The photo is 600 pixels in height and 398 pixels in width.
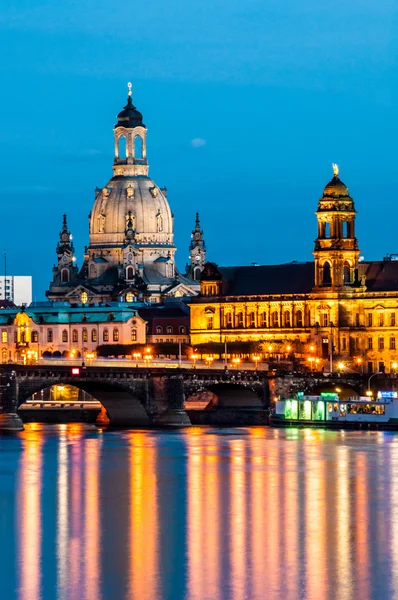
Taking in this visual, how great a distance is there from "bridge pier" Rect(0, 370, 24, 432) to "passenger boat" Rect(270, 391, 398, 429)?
21.6 meters

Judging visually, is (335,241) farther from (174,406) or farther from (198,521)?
(198,521)

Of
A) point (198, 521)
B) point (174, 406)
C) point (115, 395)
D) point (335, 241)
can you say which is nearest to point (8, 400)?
point (174, 406)

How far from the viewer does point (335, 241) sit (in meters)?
195

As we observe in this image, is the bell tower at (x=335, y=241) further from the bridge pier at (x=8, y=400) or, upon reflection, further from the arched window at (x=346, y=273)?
the bridge pier at (x=8, y=400)

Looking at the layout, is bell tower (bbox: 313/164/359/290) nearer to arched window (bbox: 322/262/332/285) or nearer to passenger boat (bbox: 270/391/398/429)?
arched window (bbox: 322/262/332/285)

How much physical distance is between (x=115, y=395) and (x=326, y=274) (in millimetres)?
58474

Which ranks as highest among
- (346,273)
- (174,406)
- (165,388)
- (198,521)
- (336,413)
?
(346,273)

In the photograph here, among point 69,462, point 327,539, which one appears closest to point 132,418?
point 69,462

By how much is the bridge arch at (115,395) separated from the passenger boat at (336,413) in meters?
10.2

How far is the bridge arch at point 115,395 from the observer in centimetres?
13062

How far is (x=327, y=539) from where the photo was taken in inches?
2694

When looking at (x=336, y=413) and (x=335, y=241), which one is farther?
(x=335, y=241)

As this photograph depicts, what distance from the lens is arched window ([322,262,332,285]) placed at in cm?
19662

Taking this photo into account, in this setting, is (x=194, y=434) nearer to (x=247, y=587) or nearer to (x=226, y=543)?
(x=226, y=543)
